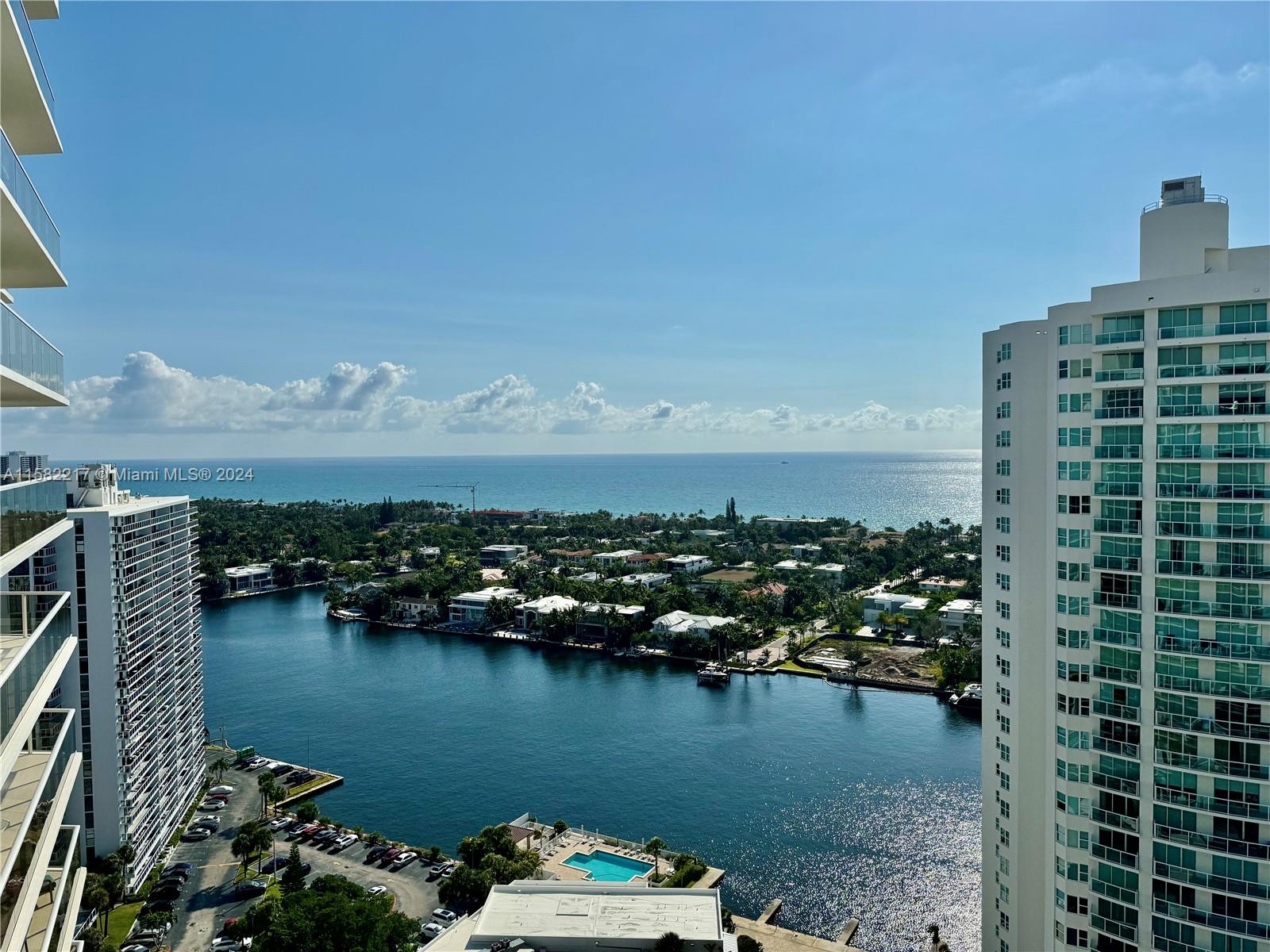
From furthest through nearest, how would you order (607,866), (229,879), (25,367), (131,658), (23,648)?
(607,866)
(229,879)
(131,658)
(25,367)
(23,648)

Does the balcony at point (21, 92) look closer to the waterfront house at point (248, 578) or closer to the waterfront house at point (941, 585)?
the waterfront house at point (941, 585)

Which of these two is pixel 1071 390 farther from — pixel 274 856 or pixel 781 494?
pixel 781 494

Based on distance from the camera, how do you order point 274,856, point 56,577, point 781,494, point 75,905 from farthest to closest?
point 781,494 < point 274,856 < point 56,577 < point 75,905

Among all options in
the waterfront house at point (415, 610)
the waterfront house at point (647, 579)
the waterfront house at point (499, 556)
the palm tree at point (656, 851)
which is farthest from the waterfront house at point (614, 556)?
the palm tree at point (656, 851)

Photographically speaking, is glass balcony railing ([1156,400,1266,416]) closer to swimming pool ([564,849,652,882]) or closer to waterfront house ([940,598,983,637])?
swimming pool ([564,849,652,882])

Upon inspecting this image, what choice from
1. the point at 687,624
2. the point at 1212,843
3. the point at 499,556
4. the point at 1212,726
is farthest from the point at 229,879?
the point at 499,556

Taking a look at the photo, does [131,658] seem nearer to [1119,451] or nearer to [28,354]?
[28,354]

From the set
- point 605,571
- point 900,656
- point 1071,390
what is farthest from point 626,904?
point 605,571
